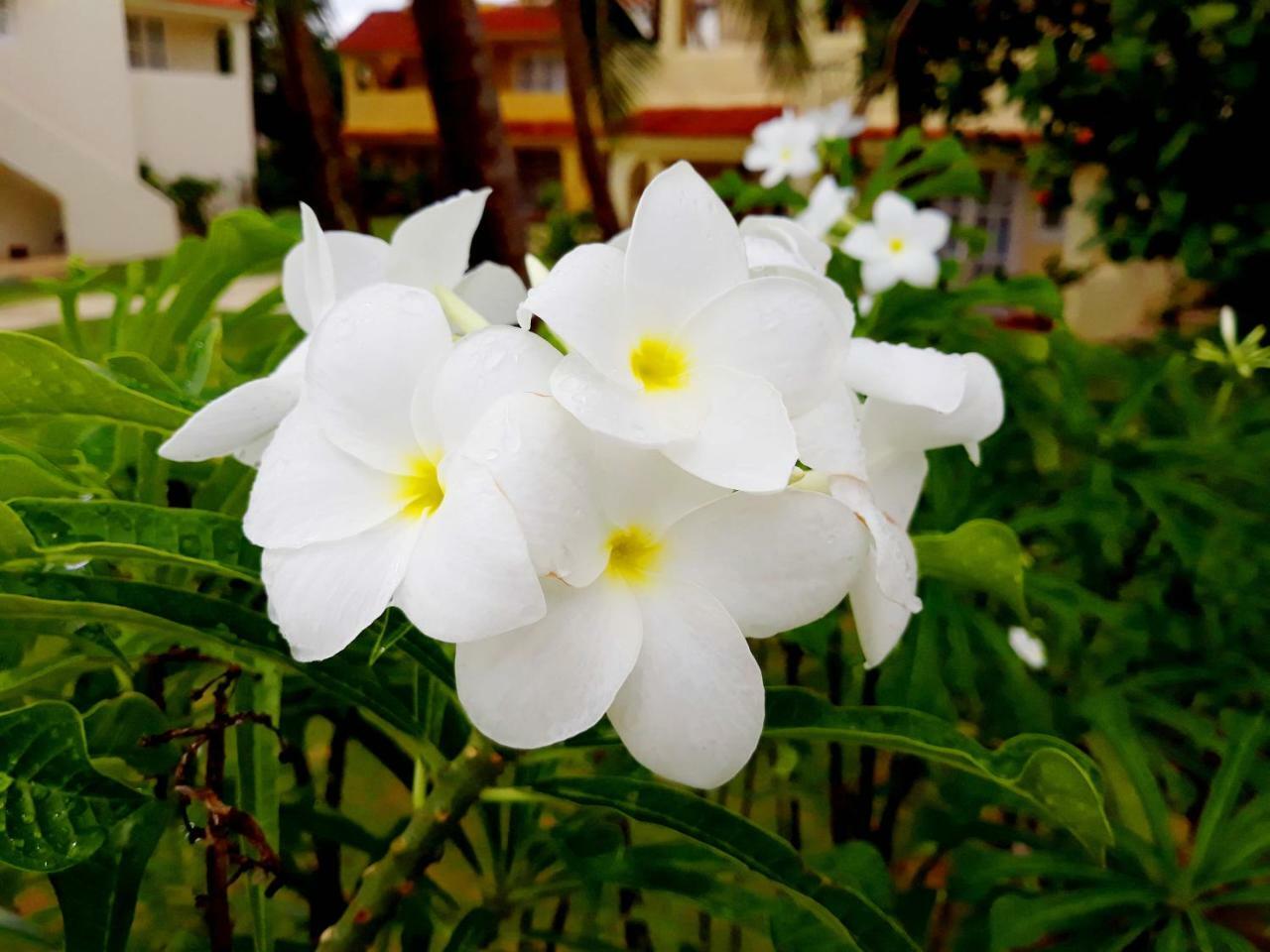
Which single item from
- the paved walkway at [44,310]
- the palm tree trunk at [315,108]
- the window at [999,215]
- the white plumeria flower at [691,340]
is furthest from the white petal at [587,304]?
the window at [999,215]

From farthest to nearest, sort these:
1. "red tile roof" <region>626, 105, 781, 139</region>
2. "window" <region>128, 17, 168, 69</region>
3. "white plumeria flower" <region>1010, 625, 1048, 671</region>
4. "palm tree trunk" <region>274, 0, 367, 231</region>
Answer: "red tile roof" <region>626, 105, 781, 139</region>
"palm tree trunk" <region>274, 0, 367, 231</region>
"window" <region>128, 17, 168, 69</region>
"white plumeria flower" <region>1010, 625, 1048, 671</region>

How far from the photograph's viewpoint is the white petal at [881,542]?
0.32 metres

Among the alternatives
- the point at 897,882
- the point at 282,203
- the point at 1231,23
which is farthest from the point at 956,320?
the point at 282,203

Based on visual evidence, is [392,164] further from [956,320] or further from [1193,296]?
[1193,296]

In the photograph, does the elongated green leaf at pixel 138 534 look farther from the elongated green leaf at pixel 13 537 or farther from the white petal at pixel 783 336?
the white petal at pixel 783 336

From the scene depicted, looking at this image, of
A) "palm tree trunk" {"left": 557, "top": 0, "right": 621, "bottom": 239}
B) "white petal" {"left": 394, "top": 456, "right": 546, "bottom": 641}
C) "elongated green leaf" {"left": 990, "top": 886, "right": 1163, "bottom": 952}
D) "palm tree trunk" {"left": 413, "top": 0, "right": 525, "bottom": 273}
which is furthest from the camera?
"palm tree trunk" {"left": 557, "top": 0, "right": 621, "bottom": 239}

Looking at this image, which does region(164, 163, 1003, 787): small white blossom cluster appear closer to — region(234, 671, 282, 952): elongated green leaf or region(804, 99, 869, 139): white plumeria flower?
region(234, 671, 282, 952): elongated green leaf

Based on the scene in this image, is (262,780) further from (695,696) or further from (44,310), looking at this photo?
(44,310)

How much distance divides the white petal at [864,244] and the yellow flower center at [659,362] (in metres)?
0.77

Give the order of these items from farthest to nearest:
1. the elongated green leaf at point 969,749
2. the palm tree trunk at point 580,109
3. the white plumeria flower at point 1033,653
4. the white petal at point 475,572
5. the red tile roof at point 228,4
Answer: the palm tree trunk at point 580,109, the red tile roof at point 228,4, the white plumeria flower at point 1033,653, the elongated green leaf at point 969,749, the white petal at point 475,572

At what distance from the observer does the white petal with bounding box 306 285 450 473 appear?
1.03 feet

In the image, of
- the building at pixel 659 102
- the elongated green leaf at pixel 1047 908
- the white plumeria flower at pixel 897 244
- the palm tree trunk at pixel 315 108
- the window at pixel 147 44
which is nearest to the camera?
the elongated green leaf at pixel 1047 908

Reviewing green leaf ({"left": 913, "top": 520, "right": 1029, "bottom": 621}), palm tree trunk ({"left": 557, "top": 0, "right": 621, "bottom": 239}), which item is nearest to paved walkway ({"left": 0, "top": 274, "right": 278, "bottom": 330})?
green leaf ({"left": 913, "top": 520, "right": 1029, "bottom": 621})

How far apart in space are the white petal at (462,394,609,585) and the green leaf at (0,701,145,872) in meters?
0.20
